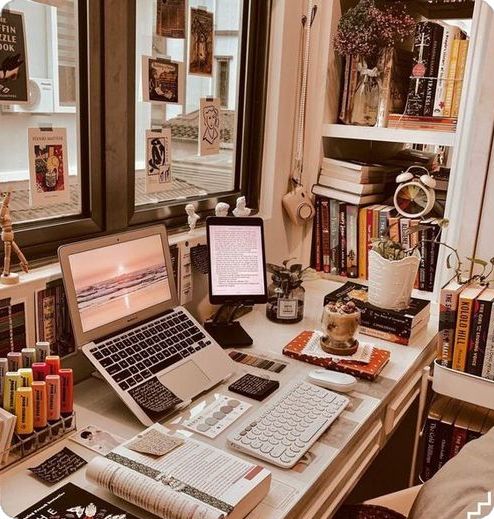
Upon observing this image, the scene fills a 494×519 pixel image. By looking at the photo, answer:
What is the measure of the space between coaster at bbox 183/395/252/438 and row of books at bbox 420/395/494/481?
33.1 inches

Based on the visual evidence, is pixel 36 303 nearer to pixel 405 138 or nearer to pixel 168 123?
pixel 168 123

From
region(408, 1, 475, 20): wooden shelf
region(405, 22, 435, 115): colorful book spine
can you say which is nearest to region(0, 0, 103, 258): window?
region(405, 22, 435, 115): colorful book spine

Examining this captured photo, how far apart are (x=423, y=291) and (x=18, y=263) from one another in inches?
56.5

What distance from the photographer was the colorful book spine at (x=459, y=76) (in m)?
2.01

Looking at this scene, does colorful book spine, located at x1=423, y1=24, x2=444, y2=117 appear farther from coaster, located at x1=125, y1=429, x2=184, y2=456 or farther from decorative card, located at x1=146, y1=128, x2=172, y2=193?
coaster, located at x1=125, y1=429, x2=184, y2=456

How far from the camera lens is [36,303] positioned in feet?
4.27

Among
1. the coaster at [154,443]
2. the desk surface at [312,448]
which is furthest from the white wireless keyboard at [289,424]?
the coaster at [154,443]

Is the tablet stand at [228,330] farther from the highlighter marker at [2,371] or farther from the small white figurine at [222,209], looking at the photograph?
the highlighter marker at [2,371]

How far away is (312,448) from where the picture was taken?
3.93 ft

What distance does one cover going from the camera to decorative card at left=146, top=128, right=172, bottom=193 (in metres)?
1.69

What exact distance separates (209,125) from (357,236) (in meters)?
0.73

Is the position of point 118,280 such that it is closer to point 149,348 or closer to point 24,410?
point 149,348

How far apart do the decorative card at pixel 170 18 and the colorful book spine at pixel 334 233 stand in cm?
88

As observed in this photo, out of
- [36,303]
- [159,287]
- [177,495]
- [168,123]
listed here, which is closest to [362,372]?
[159,287]
